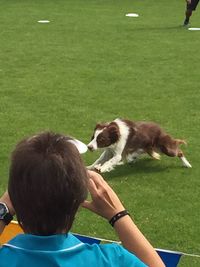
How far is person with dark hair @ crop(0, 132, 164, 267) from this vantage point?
6.20 feet

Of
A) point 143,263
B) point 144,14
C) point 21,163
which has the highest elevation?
point 21,163

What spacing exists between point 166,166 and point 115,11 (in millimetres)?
14680

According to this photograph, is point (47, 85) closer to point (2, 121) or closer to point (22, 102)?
point (22, 102)

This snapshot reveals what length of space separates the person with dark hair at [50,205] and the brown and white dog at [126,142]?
4.60m

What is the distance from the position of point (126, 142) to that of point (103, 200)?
4549mm

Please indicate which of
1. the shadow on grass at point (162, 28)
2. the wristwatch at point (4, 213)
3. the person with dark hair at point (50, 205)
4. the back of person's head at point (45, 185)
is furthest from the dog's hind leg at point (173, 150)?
the shadow on grass at point (162, 28)

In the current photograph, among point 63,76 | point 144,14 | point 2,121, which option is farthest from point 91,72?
point 144,14

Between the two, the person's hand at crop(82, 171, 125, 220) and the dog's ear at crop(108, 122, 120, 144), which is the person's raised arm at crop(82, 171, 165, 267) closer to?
the person's hand at crop(82, 171, 125, 220)

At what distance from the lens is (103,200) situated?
86.4 inches

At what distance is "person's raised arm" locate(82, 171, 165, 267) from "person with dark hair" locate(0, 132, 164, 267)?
107 mm

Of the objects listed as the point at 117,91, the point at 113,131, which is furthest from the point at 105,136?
the point at 117,91

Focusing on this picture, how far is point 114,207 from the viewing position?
7.23 feet

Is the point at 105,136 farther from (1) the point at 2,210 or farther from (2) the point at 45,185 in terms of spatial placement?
(2) the point at 45,185

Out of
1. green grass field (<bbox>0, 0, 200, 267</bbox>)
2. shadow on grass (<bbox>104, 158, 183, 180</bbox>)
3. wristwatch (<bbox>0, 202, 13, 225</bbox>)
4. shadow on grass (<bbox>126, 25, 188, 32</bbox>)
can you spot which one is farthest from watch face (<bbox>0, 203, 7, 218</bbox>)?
shadow on grass (<bbox>126, 25, 188, 32</bbox>)
